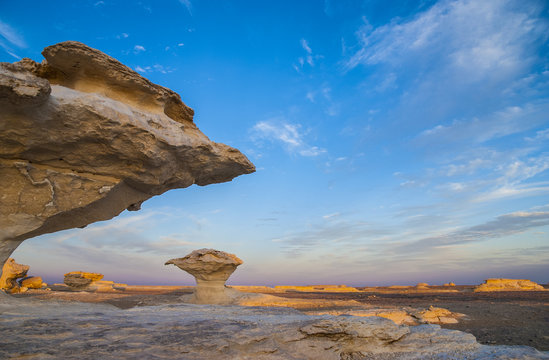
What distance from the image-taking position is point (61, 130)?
6395mm

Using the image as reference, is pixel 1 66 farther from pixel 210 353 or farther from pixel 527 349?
pixel 527 349

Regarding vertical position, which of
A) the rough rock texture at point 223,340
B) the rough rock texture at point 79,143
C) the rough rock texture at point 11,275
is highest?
the rough rock texture at point 79,143

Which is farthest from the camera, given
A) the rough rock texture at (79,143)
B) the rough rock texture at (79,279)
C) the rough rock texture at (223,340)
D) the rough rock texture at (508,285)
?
the rough rock texture at (508,285)

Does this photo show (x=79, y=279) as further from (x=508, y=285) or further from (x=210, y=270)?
(x=508, y=285)

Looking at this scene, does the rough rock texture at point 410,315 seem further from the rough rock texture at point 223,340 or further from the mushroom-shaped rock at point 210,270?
the mushroom-shaped rock at point 210,270

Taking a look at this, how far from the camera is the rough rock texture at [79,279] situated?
3259 centimetres

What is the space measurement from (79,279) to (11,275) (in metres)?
8.88

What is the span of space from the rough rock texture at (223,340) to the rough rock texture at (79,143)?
2538mm

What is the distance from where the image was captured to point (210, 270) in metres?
20.5

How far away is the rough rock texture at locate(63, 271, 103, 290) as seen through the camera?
32.6 m

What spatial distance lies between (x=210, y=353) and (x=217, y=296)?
1873cm

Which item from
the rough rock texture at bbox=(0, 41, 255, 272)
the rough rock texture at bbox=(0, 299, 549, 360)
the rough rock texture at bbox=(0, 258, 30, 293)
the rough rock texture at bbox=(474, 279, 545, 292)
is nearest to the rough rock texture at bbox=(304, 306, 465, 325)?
the rough rock texture at bbox=(0, 299, 549, 360)

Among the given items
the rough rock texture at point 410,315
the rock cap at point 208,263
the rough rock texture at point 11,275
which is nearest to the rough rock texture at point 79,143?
the rough rock texture at point 410,315

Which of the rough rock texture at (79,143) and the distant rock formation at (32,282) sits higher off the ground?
the rough rock texture at (79,143)
